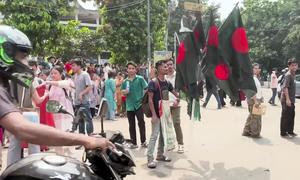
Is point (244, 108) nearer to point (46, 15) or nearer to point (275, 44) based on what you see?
point (46, 15)

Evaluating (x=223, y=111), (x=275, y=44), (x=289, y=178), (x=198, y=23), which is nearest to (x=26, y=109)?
(x=198, y=23)

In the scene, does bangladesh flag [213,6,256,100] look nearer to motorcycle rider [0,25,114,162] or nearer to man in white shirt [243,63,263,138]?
man in white shirt [243,63,263,138]

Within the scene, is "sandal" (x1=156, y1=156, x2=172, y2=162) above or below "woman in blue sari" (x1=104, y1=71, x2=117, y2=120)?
below

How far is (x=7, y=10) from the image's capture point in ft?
48.9

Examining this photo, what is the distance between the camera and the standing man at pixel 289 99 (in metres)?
8.46

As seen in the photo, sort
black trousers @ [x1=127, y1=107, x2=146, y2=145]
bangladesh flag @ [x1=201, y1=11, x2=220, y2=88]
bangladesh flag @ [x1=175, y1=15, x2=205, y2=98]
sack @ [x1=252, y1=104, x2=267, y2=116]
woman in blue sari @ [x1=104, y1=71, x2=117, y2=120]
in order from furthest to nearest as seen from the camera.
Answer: woman in blue sari @ [x1=104, y1=71, x2=117, y2=120] < sack @ [x1=252, y1=104, x2=267, y2=116] < black trousers @ [x1=127, y1=107, x2=146, y2=145] < bangladesh flag @ [x1=175, y1=15, x2=205, y2=98] < bangladesh flag @ [x1=201, y1=11, x2=220, y2=88]

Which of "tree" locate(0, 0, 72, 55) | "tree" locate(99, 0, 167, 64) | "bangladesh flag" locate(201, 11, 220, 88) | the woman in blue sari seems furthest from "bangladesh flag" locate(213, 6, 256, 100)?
"tree" locate(99, 0, 167, 64)

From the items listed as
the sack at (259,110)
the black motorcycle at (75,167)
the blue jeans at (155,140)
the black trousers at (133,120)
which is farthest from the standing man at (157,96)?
the black motorcycle at (75,167)

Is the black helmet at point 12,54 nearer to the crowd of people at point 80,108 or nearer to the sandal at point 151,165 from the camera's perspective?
the crowd of people at point 80,108

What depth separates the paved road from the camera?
5.82m

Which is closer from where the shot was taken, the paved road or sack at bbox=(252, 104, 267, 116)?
the paved road

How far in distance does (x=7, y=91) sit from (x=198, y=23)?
5.21m

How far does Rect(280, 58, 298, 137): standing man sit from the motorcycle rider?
7064 millimetres

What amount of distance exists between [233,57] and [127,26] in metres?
18.8
